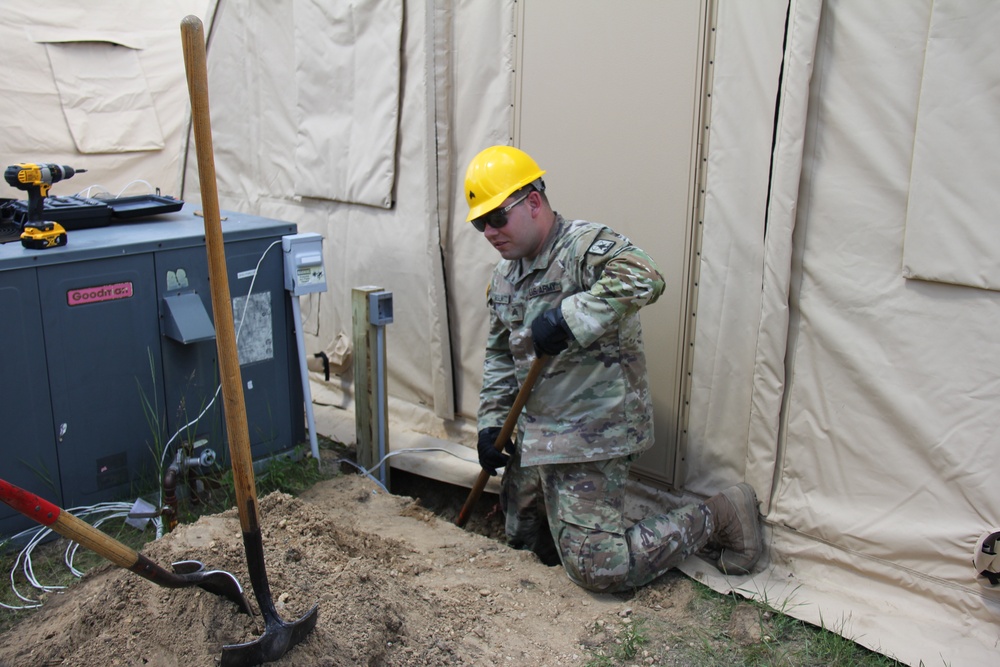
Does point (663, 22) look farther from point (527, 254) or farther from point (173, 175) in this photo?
point (173, 175)

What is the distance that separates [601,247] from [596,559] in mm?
1222

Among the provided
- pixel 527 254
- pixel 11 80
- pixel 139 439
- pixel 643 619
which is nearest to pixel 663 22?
pixel 527 254

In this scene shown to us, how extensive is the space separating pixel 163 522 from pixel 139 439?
407mm

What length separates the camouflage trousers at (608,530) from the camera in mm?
3467

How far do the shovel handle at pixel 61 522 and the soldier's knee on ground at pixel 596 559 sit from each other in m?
1.70

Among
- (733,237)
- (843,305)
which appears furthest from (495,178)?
(843,305)

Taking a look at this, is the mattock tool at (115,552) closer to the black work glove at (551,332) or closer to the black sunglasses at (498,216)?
the black work glove at (551,332)

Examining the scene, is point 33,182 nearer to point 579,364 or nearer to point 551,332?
point 551,332

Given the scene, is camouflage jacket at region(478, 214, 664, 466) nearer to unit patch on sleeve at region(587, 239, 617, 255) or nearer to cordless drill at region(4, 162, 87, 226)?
unit patch on sleeve at region(587, 239, 617, 255)

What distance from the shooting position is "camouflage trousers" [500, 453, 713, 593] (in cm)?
347

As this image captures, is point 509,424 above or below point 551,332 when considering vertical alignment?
below

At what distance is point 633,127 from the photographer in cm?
375

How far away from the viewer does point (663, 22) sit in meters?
3.56

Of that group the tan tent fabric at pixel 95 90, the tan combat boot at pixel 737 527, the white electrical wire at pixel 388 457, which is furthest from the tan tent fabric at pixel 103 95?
the tan combat boot at pixel 737 527
